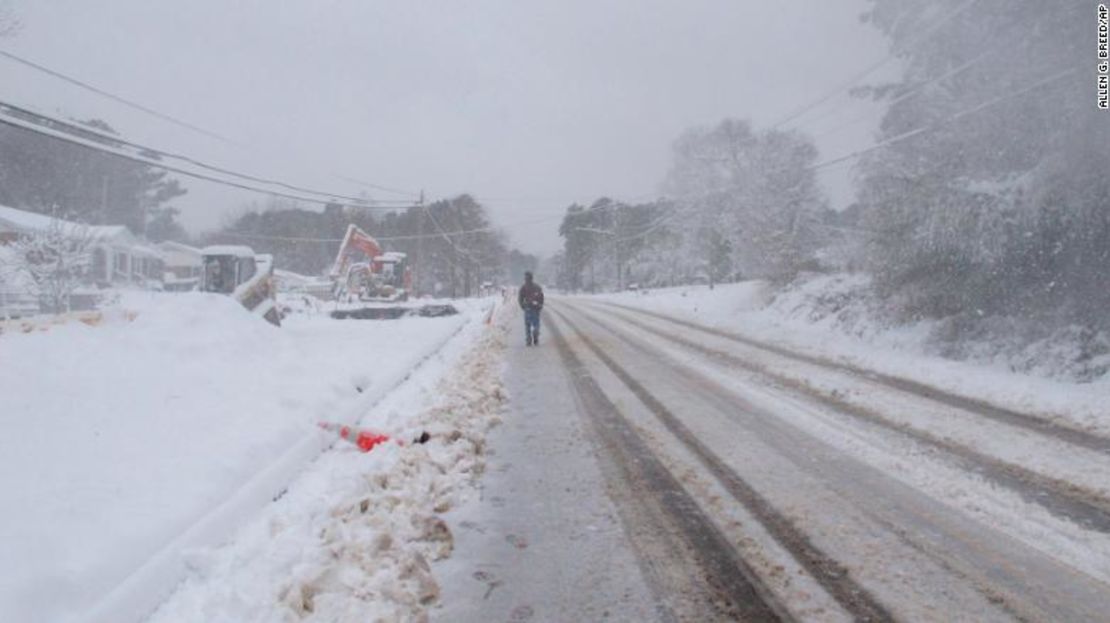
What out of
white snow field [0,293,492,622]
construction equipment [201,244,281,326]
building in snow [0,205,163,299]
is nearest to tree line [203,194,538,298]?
building in snow [0,205,163,299]

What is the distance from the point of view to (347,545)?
13.3ft

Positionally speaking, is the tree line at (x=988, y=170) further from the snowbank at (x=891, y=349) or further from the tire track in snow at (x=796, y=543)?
the tire track in snow at (x=796, y=543)

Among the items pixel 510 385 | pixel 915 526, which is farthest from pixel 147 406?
pixel 915 526

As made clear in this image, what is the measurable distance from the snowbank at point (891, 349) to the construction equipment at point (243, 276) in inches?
542

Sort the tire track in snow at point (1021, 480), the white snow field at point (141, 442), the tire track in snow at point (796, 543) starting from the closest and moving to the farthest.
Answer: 1. the tire track in snow at point (796, 543)
2. the white snow field at point (141, 442)
3. the tire track in snow at point (1021, 480)

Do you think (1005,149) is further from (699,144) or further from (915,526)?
(699,144)

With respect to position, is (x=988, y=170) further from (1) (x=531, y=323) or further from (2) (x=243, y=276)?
(2) (x=243, y=276)

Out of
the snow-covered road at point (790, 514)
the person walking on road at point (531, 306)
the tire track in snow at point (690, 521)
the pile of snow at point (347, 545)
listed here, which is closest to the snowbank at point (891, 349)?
the snow-covered road at point (790, 514)

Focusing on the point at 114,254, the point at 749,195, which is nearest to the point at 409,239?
the point at 114,254

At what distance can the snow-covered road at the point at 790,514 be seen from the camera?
3.57m

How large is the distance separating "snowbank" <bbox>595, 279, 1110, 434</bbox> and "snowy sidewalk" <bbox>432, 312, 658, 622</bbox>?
224 inches

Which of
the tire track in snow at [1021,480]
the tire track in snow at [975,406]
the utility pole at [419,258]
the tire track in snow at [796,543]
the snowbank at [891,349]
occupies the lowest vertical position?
the tire track in snow at [796,543]

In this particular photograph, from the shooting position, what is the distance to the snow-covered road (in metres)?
3.57

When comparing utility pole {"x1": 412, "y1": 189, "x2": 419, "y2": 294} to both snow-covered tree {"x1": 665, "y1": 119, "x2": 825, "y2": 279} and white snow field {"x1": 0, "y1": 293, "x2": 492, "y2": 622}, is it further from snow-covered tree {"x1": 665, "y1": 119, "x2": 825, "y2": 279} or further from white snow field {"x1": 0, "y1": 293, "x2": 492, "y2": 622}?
white snow field {"x1": 0, "y1": 293, "x2": 492, "y2": 622}
